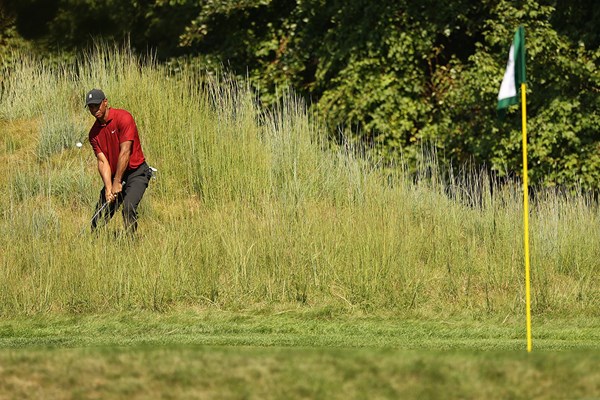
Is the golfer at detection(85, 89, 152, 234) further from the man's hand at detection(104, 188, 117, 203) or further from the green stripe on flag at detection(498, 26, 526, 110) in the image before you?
the green stripe on flag at detection(498, 26, 526, 110)

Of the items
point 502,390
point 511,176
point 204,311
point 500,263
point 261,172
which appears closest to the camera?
point 502,390

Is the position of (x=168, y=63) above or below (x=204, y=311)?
above

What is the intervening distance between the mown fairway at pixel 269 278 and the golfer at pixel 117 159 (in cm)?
41

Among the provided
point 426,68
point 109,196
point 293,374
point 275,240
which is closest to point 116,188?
point 109,196

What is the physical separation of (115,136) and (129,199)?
0.71 metres

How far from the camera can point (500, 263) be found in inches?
497

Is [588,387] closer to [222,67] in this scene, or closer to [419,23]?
[419,23]

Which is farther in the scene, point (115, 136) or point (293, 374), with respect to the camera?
point (115, 136)

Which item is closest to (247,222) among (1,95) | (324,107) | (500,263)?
(500,263)

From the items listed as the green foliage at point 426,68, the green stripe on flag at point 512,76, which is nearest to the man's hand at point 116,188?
the green stripe on flag at point 512,76

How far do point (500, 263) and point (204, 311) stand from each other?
3.34 metres

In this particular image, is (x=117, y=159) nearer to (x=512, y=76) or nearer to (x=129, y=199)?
(x=129, y=199)

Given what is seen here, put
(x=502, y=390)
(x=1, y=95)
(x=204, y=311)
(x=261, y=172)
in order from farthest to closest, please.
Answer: (x=1, y=95)
(x=261, y=172)
(x=204, y=311)
(x=502, y=390)

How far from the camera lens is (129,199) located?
12.5 m
